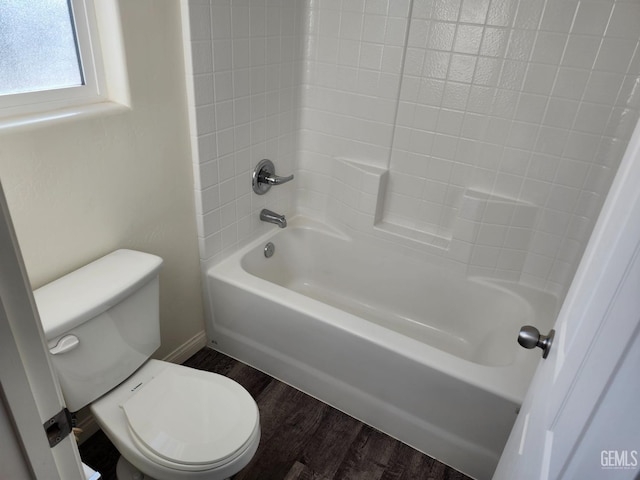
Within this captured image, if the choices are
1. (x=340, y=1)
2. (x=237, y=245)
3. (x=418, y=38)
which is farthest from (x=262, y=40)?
(x=237, y=245)

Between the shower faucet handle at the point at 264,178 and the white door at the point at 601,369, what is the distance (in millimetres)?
1463

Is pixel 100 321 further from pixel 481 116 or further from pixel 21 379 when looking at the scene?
pixel 481 116

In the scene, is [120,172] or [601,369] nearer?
[601,369]

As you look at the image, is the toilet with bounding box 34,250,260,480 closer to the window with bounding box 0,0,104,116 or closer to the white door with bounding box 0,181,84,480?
the window with bounding box 0,0,104,116

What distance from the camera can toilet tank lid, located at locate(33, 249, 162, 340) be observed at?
47.6 inches

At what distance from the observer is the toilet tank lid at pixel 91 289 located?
121cm

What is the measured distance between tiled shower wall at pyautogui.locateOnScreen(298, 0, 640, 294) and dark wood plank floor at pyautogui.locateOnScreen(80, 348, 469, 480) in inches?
33.9

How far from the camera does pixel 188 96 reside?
1.62m

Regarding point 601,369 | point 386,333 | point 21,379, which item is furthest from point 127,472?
point 601,369

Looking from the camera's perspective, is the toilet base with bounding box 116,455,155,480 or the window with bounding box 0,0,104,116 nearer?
the window with bounding box 0,0,104,116

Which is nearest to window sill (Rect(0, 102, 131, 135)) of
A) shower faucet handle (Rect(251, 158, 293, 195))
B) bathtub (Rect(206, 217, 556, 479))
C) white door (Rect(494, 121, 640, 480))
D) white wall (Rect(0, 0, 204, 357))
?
white wall (Rect(0, 0, 204, 357))

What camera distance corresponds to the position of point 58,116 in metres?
1.26

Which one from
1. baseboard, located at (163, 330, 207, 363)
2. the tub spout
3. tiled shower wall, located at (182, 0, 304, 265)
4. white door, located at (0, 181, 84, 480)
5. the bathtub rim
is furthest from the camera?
the tub spout

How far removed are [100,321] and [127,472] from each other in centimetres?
59
